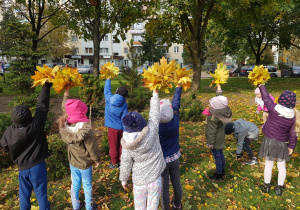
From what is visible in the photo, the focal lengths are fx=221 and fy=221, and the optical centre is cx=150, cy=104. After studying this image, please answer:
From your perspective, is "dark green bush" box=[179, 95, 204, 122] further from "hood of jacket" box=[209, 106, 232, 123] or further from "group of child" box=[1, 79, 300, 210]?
"hood of jacket" box=[209, 106, 232, 123]

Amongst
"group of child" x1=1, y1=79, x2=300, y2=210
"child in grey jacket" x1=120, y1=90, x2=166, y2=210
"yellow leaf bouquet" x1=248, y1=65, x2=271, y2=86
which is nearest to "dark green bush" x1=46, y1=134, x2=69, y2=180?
"group of child" x1=1, y1=79, x2=300, y2=210

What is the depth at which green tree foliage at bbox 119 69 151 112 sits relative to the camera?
830 centimetres

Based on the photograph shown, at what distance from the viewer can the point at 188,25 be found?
13094 millimetres

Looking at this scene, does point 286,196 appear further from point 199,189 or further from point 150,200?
point 150,200

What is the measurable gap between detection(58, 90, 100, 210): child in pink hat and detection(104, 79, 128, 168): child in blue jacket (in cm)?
123

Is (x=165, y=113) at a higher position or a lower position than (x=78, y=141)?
higher

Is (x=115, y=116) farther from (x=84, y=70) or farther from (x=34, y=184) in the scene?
(x=84, y=70)

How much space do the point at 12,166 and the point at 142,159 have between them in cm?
394

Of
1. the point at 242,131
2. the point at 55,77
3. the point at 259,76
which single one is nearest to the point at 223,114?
the point at 259,76

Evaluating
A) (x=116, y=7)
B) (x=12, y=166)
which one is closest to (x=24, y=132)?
(x=12, y=166)

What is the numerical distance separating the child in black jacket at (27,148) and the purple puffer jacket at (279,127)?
11.3ft

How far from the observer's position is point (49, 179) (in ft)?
14.3

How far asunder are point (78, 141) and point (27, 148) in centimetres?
64

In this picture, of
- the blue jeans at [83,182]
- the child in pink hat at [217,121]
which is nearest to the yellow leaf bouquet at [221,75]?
the child in pink hat at [217,121]
